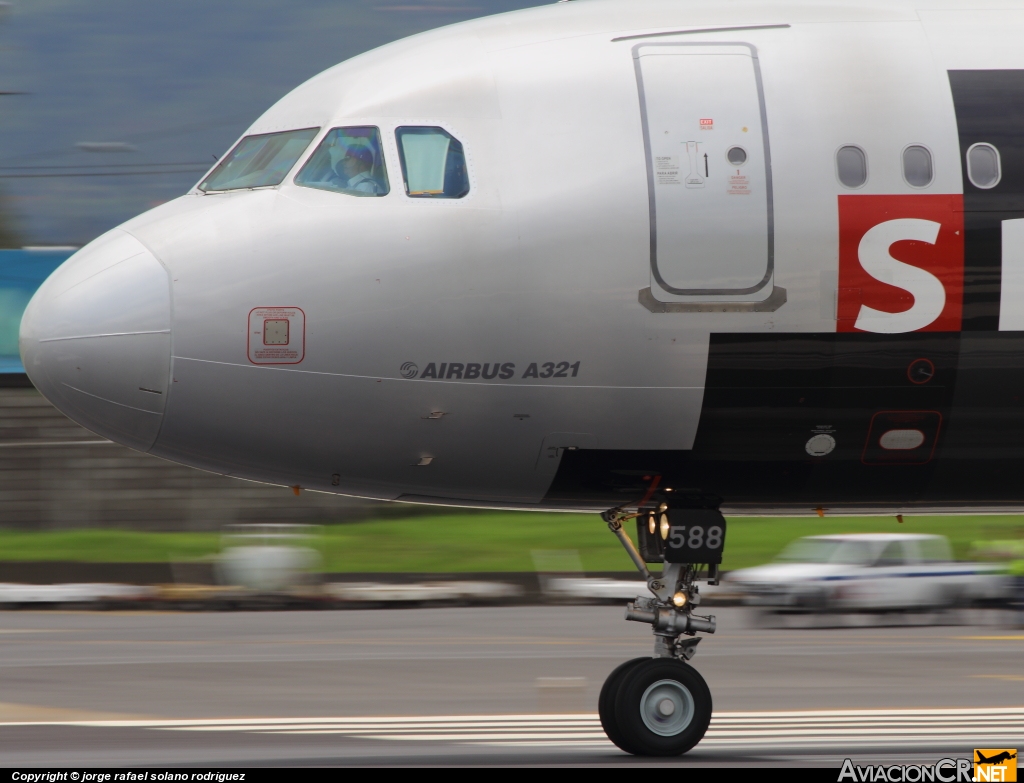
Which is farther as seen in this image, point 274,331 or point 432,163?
point 432,163

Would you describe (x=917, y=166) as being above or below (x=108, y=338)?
above

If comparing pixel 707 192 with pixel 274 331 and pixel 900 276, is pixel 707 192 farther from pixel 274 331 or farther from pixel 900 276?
pixel 274 331

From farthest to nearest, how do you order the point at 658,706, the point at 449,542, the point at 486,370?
the point at 449,542, the point at 658,706, the point at 486,370

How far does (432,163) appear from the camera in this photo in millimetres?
9500

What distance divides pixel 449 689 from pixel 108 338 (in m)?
8.29

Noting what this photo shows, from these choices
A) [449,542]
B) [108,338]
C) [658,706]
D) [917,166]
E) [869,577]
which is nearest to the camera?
[108,338]

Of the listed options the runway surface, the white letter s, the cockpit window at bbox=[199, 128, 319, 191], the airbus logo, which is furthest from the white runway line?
the cockpit window at bbox=[199, 128, 319, 191]

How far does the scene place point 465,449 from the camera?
962cm

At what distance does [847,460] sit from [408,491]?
307 cm

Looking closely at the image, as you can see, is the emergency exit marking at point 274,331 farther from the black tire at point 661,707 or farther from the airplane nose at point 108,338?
the black tire at point 661,707

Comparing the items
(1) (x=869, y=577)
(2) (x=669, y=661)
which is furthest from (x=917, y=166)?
(1) (x=869, y=577)

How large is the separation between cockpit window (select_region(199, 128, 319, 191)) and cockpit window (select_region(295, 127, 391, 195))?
163 mm

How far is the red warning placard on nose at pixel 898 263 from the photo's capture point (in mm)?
9359

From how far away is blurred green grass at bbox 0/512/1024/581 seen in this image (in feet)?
111
